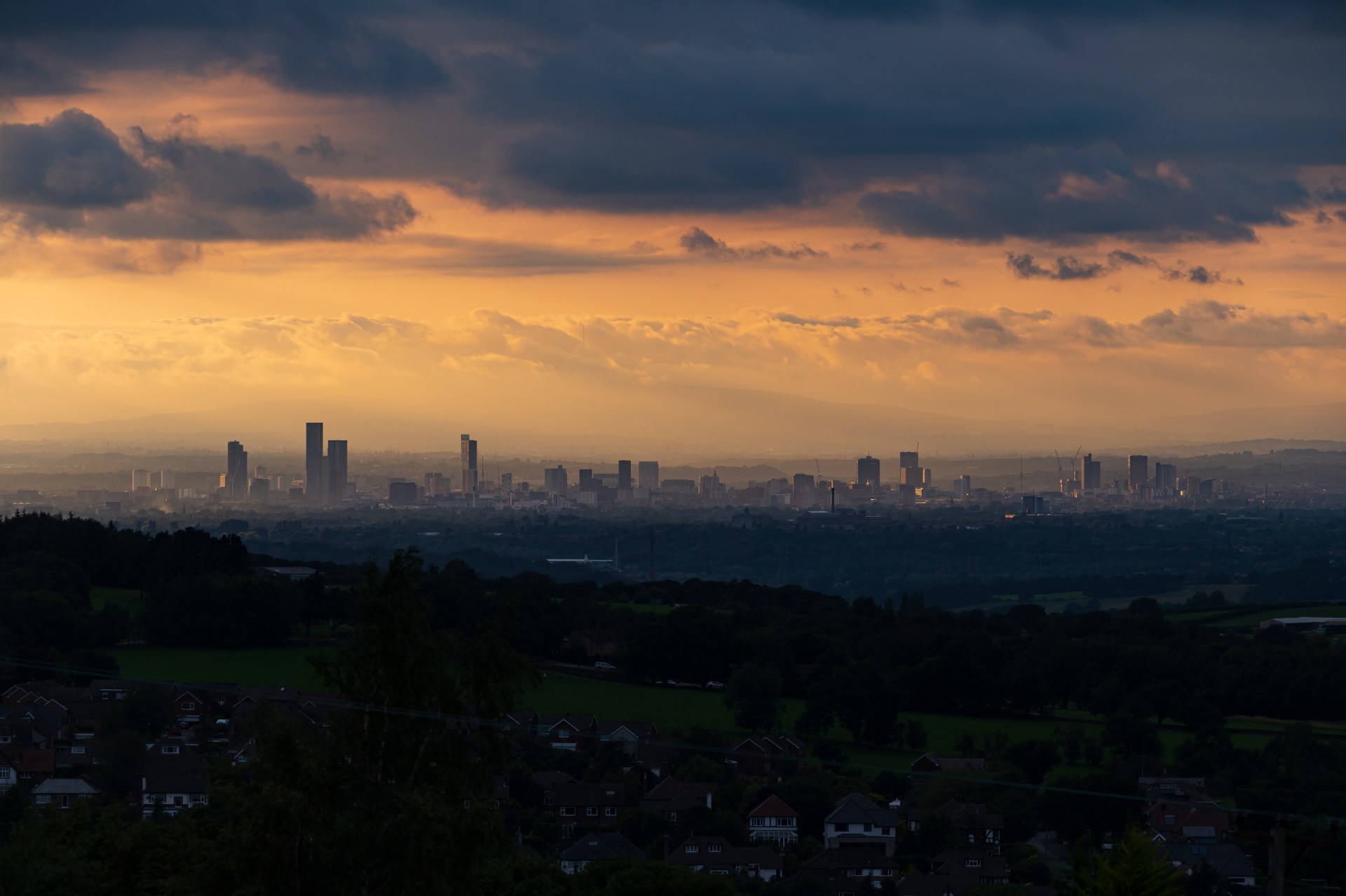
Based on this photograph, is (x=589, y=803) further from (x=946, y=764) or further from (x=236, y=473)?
(x=236, y=473)

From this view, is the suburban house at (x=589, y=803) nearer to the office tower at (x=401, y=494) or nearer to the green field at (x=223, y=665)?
the green field at (x=223, y=665)

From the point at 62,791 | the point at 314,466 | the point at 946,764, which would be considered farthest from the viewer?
the point at 314,466

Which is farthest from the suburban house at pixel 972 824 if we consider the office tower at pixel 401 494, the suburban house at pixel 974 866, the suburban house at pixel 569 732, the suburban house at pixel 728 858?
the office tower at pixel 401 494

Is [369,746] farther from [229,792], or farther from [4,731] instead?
[4,731]

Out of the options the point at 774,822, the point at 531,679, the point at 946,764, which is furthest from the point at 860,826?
the point at 531,679

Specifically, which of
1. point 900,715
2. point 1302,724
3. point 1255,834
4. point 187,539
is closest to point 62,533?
point 187,539
